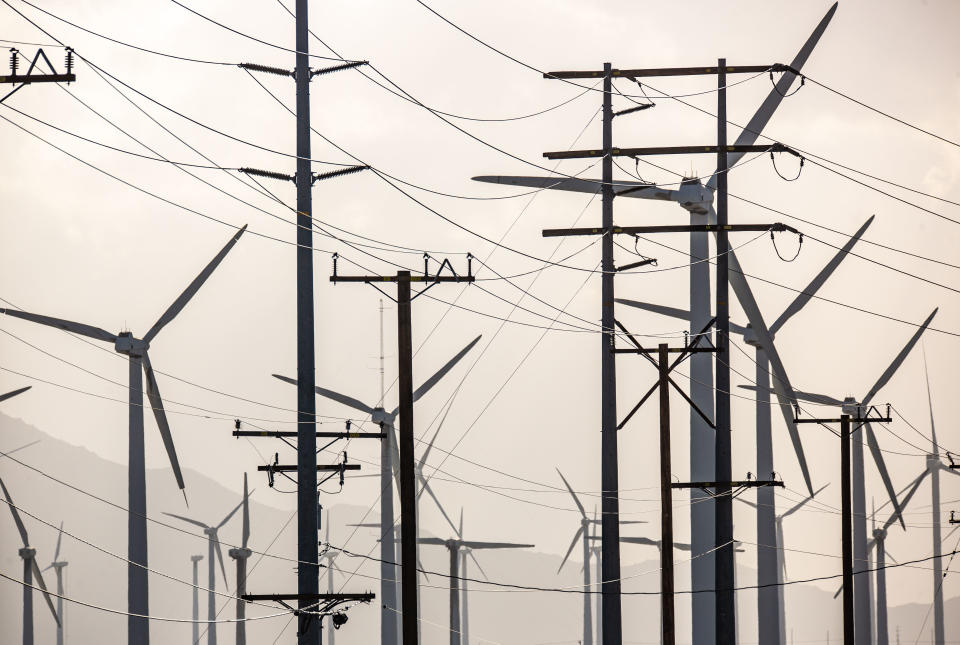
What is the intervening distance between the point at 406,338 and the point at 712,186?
1022 inches

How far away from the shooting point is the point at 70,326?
5750 centimetres

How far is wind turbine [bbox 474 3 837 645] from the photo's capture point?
51719mm

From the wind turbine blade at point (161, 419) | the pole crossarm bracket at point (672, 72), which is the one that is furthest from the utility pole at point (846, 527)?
the wind turbine blade at point (161, 419)

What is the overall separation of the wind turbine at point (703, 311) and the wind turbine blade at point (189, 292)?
9387mm

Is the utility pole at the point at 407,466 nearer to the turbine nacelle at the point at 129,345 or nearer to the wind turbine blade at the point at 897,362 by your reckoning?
the turbine nacelle at the point at 129,345

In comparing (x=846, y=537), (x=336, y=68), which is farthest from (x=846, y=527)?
(x=336, y=68)

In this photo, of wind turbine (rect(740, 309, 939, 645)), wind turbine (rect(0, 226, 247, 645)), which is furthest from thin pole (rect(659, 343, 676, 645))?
wind turbine (rect(740, 309, 939, 645))

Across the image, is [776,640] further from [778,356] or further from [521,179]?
[521,179]

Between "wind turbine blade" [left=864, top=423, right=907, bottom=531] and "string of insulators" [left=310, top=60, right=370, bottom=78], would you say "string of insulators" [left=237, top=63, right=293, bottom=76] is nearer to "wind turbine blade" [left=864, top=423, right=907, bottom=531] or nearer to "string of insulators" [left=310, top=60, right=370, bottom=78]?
"string of insulators" [left=310, top=60, right=370, bottom=78]

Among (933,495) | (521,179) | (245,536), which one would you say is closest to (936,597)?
(933,495)

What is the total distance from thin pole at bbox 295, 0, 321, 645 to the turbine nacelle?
2162cm

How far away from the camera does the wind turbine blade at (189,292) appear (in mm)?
54625

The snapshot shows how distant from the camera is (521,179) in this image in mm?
50719

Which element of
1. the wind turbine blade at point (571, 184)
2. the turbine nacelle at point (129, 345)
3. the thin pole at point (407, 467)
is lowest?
the thin pole at point (407, 467)
